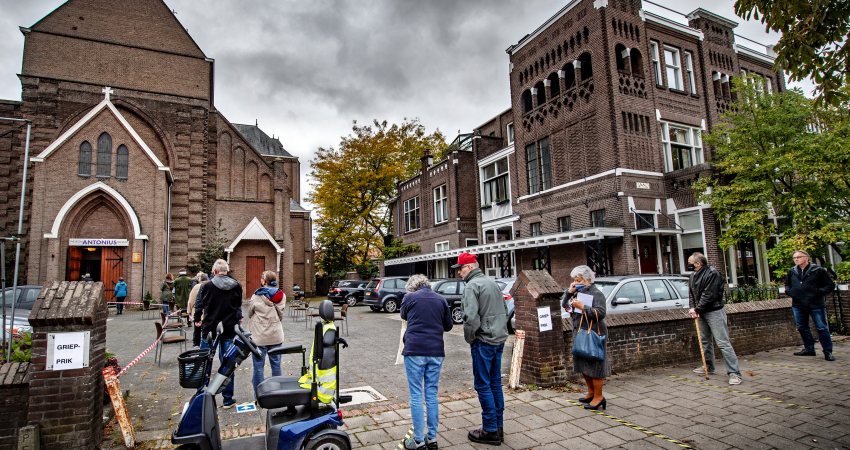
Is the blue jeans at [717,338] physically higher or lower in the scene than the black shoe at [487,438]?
higher

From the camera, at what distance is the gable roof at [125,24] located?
25.2m

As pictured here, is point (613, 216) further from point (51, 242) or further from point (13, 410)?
point (51, 242)

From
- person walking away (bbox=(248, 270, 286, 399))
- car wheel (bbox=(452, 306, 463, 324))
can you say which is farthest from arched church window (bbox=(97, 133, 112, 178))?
person walking away (bbox=(248, 270, 286, 399))

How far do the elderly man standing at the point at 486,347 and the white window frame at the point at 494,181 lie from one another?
66.9ft

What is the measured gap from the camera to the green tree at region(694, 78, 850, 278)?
11852mm

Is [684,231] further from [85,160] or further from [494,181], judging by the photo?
[85,160]

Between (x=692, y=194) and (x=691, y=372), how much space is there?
12.7 m

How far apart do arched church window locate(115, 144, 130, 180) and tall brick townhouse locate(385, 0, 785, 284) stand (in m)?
19.2

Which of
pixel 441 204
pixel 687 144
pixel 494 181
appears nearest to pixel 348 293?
pixel 441 204

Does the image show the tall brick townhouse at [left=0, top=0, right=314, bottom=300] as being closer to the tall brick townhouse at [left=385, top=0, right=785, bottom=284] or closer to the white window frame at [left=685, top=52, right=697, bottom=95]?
the tall brick townhouse at [left=385, top=0, right=785, bottom=284]

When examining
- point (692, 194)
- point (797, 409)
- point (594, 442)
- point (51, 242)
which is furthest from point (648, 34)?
point (51, 242)

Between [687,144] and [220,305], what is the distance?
20.9 metres

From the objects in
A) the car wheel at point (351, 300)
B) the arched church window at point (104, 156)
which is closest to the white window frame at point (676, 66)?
the car wheel at point (351, 300)

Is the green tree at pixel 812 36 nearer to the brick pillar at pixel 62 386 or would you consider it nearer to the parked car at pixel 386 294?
the brick pillar at pixel 62 386
